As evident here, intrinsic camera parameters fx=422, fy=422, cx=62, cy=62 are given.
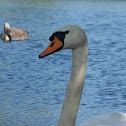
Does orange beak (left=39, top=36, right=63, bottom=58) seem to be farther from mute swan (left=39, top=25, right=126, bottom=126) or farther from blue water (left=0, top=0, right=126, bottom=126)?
blue water (left=0, top=0, right=126, bottom=126)

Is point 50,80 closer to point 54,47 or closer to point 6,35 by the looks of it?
point 54,47

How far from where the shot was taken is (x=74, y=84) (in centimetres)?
378

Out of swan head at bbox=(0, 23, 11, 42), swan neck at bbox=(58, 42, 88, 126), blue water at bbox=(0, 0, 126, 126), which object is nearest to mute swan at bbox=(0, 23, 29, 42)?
swan head at bbox=(0, 23, 11, 42)

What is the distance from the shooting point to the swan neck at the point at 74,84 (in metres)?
3.73

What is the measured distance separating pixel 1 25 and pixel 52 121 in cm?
1329

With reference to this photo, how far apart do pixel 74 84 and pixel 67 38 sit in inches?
A: 17.0

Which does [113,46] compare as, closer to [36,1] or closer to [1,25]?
[1,25]

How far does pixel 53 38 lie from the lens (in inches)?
→ 147

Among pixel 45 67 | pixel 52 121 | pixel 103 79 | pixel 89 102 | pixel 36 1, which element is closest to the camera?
pixel 52 121

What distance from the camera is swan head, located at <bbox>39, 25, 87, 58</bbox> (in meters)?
3.62

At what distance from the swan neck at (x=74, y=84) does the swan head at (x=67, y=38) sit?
0.08 meters

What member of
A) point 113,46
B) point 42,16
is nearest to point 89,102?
point 113,46

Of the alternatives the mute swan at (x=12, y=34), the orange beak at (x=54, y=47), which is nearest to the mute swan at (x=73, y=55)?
the orange beak at (x=54, y=47)

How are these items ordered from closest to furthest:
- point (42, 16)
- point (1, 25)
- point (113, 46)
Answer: point (113, 46) → point (1, 25) → point (42, 16)
